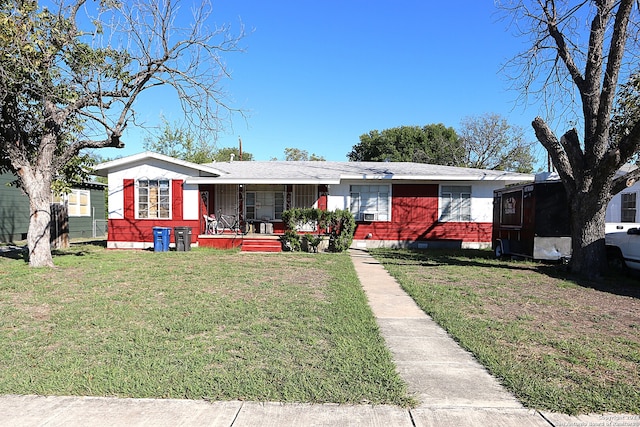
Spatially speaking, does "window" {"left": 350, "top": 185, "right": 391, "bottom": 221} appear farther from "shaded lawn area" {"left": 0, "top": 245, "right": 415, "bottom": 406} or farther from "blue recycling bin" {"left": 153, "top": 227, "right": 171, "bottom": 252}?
"shaded lawn area" {"left": 0, "top": 245, "right": 415, "bottom": 406}

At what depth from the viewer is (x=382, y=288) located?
8.68m

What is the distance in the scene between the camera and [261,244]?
15648 mm

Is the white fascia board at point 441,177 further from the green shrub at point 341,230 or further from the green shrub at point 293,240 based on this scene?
the green shrub at point 293,240

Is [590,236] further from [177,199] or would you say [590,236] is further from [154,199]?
[154,199]

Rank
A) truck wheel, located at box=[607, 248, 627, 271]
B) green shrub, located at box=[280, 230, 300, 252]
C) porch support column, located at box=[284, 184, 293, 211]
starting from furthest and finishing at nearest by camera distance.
A: porch support column, located at box=[284, 184, 293, 211], green shrub, located at box=[280, 230, 300, 252], truck wheel, located at box=[607, 248, 627, 271]

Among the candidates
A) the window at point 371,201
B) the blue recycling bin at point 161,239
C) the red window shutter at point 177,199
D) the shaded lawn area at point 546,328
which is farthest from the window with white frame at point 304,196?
the shaded lawn area at point 546,328

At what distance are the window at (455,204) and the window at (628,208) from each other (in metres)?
5.27

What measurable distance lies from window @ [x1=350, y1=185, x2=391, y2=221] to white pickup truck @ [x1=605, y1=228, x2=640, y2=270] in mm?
8050

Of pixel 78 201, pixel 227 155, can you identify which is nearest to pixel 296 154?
pixel 227 155

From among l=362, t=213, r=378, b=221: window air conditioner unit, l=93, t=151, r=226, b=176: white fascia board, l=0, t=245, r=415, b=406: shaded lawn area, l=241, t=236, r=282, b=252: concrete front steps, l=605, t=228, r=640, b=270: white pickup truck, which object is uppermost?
l=93, t=151, r=226, b=176: white fascia board

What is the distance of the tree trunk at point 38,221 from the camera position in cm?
1103

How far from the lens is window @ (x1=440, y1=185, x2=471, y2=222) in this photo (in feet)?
56.4

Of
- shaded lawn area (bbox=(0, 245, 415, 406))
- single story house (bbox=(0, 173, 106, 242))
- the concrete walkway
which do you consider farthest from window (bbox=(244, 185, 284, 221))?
the concrete walkway

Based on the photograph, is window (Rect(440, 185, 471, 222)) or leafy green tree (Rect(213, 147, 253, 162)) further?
leafy green tree (Rect(213, 147, 253, 162))
